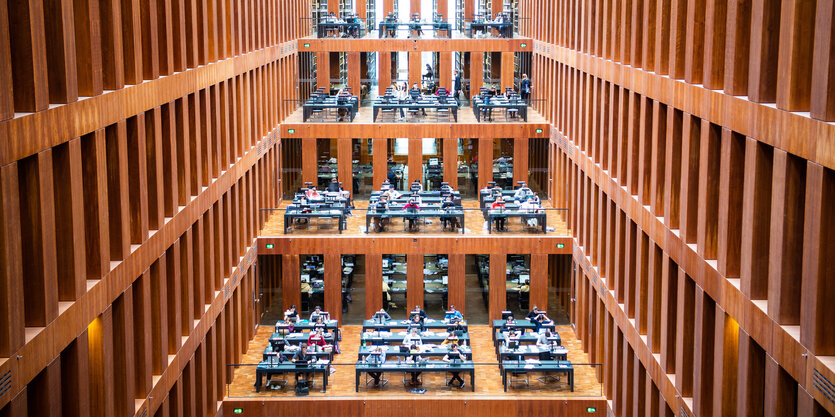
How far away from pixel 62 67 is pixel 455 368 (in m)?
13.8

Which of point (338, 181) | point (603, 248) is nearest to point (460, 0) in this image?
point (338, 181)

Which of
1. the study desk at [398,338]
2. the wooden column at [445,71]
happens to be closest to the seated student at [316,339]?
the study desk at [398,338]

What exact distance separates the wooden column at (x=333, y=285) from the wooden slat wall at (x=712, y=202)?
9.09 meters

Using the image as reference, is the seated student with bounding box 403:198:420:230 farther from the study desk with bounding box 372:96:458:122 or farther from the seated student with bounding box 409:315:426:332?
the study desk with bounding box 372:96:458:122

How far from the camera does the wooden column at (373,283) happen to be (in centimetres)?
3194

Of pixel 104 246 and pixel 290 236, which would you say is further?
pixel 290 236

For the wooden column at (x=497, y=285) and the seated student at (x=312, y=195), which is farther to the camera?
the seated student at (x=312, y=195)

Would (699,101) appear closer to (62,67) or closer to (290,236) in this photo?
(62,67)

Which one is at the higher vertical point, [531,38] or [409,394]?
[531,38]

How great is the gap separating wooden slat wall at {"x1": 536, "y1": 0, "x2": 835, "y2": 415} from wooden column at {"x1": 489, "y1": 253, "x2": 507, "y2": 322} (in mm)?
5178

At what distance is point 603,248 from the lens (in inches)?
1024

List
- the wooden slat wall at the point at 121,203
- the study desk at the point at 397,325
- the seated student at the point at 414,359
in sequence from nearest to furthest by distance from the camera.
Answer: the wooden slat wall at the point at 121,203
the seated student at the point at 414,359
the study desk at the point at 397,325

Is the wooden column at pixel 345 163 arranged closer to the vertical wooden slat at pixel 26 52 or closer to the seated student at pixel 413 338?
the seated student at pixel 413 338

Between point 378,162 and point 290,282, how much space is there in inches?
315
